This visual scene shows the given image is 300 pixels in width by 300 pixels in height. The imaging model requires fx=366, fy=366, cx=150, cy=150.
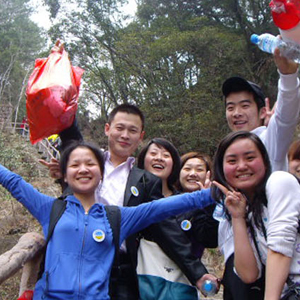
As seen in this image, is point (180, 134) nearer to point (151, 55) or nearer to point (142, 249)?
point (151, 55)

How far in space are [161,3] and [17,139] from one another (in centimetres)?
748

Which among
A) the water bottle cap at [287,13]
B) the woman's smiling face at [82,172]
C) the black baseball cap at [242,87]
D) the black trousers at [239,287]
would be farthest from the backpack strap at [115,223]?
the water bottle cap at [287,13]

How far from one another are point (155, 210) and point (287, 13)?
3.54ft

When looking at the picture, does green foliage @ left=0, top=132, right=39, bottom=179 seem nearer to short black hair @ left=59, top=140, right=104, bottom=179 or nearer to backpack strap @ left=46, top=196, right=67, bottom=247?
short black hair @ left=59, top=140, right=104, bottom=179

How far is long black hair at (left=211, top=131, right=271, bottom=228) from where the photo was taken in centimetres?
148

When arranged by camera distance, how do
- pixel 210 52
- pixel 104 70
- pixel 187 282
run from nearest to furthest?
pixel 187 282
pixel 210 52
pixel 104 70

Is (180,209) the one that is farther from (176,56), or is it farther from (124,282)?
(176,56)

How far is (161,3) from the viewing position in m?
14.2

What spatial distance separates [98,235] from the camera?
1.76 metres

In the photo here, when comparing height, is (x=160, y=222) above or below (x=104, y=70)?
below

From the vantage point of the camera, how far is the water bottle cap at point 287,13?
1502 mm

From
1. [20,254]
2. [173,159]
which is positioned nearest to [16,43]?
[173,159]

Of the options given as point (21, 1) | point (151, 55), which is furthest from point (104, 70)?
point (21, 1)

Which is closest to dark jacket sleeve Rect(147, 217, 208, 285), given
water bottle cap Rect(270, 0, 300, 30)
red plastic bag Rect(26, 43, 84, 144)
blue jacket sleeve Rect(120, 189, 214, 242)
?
blue jacket sleeve Rect(120, 189, 214, 242)
